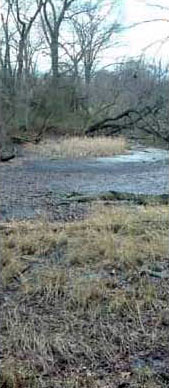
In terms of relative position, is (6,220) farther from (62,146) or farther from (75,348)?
(62,146)

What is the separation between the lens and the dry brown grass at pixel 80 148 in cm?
1592

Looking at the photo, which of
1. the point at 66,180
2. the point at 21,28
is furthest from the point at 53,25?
the point at 66,180

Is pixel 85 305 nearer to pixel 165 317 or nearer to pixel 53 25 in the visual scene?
pixel 165 317

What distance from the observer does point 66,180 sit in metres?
10.7

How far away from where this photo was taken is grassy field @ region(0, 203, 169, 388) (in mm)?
2658

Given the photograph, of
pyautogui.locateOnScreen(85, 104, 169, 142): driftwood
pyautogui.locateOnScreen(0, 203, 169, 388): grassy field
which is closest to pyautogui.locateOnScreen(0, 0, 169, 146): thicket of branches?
pyautogui.locateOnScreen(85, 104, 169, 142): driftwood

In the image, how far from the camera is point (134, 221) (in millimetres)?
5715

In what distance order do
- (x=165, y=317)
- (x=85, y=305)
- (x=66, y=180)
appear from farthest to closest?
(x=66, y=180) → (x=85, y=305) → (x=165, y=317)

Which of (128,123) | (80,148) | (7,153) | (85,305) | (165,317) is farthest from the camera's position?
(128,123)

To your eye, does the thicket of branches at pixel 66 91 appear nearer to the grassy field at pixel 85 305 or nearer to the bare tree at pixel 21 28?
the bare tree at pixel 21 28

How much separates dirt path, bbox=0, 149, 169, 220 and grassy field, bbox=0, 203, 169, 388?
5.08 feet

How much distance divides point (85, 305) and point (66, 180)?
7.27 m

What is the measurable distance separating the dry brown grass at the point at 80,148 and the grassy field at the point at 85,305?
1041 centimetres

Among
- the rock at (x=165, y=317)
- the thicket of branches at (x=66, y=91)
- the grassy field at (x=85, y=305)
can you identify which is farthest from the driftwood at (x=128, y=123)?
the rock at (x=165, y=317)
